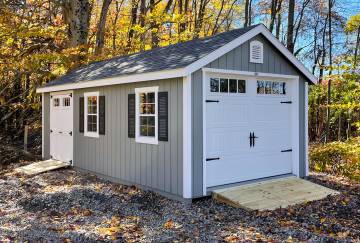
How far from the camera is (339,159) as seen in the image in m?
11.2

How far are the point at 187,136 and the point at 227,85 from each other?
1.52 metres

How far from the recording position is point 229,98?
770 cm

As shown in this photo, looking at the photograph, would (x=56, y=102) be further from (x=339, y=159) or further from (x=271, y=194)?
(x=339, y=159)

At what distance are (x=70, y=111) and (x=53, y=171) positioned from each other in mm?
1694

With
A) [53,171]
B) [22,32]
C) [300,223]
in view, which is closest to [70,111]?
[53,171]

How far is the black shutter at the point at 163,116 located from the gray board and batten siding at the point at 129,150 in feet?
0.27

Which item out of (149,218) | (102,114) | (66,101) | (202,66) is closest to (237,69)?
(202,66)

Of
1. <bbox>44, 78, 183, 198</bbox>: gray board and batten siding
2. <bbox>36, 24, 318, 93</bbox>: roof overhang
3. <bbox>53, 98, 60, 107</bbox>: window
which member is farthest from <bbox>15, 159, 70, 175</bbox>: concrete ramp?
<bbox>36, 24, 318, 93</bbox>: roof overhang

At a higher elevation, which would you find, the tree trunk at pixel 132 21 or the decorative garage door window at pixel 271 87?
the tree trunk at pixel 132 21

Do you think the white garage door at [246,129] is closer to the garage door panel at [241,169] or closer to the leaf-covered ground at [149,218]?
the garage door panel at [241,169]

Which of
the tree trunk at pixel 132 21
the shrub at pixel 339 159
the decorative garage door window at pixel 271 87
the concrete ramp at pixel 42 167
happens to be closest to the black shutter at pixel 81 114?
the concrete ramp at pixel 42 167

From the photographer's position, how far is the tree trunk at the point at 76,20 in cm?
1465

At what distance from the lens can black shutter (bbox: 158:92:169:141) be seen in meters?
7.38

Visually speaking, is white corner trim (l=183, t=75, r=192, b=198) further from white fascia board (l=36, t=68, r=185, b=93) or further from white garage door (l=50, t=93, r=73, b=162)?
white garage door (l=50, t=93, r=73, b=162)
